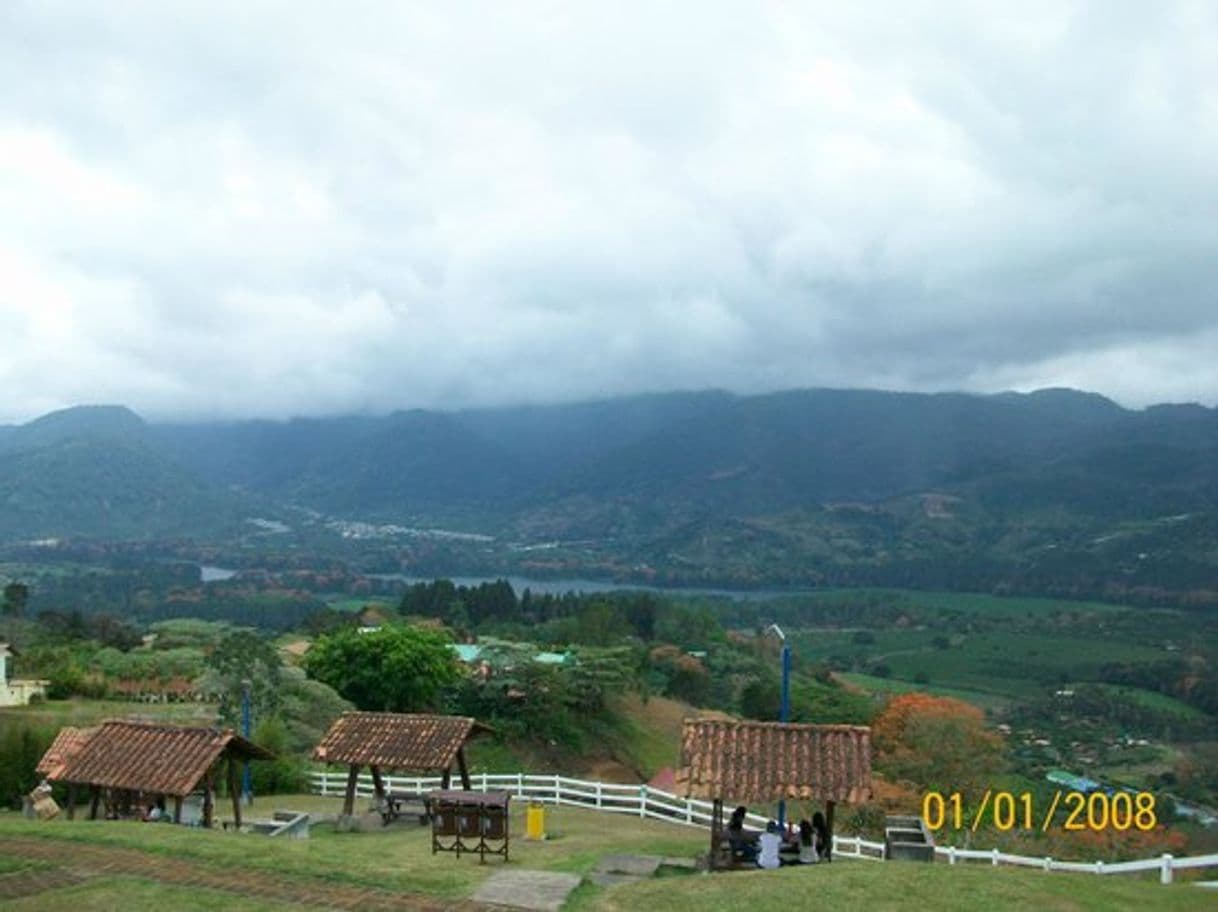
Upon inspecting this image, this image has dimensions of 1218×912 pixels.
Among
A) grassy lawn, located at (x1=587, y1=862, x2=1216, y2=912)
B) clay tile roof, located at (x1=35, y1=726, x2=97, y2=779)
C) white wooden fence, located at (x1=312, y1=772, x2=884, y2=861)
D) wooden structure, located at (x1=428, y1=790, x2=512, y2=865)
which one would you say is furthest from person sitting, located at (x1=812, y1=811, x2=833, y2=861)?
clay tile roof, located at (x1=35, y1=726, x2=97, y2=779)

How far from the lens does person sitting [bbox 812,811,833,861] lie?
1766 cm

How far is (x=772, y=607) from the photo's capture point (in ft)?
523

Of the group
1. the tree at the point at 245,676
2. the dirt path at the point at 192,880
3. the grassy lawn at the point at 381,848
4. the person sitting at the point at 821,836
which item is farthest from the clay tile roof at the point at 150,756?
the tree at the point at 245,676

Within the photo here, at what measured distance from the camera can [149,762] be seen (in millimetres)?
19562

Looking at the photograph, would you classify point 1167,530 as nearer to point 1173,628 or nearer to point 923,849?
point 1173,628

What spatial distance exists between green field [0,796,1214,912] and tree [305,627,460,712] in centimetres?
2630

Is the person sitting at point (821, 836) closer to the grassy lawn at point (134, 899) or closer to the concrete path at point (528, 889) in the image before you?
the concrete path at point (528, 889)

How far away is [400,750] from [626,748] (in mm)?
30748

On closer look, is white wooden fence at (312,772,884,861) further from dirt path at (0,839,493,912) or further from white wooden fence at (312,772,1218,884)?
dirt path at (0,839,493,912)

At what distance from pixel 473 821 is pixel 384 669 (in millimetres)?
28070

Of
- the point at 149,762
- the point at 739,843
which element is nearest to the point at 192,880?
the point at 149,762

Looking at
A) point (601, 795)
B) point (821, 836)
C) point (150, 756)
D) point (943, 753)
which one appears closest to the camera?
point (821, 836)

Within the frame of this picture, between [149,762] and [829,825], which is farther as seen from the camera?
[149,762]

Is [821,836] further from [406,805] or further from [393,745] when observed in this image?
[406,805]
